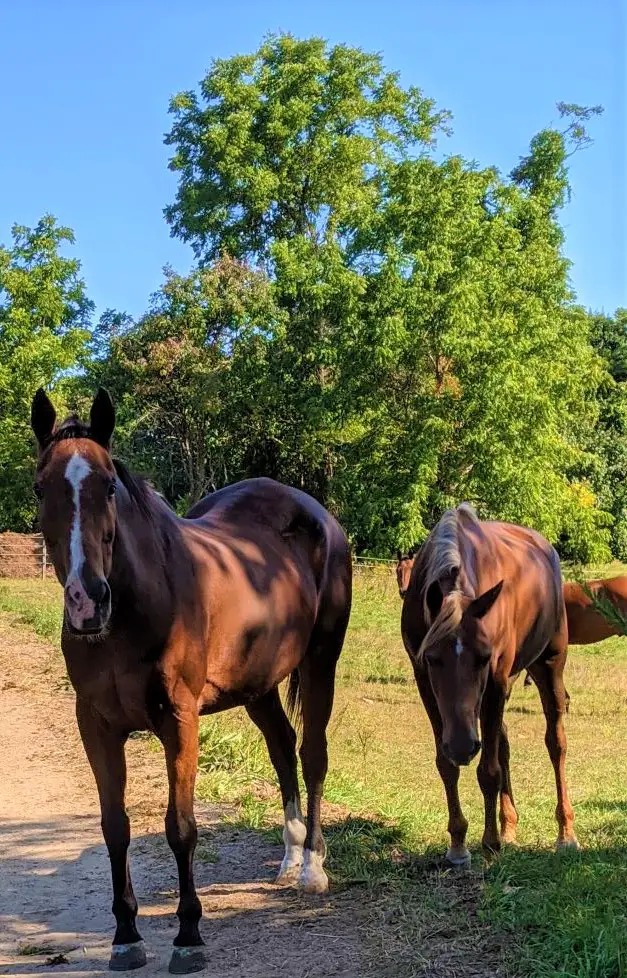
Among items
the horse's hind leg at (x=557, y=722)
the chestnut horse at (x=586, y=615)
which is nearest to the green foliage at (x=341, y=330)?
the chestnut horse at (x=586, y=615)

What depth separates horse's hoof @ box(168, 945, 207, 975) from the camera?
11.9 ft

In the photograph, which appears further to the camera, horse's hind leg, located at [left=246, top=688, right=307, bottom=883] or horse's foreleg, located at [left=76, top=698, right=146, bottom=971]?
horse's hind leg, located at [left=246, top=688, right=307, bottom=883]

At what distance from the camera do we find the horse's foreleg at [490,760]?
193 inches

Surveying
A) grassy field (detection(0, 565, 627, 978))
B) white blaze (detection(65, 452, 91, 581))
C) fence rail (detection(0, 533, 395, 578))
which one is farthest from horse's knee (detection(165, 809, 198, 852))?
fence rail (detection(0, 533, 395, 578))

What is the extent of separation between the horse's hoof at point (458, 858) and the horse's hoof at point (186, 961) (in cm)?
155

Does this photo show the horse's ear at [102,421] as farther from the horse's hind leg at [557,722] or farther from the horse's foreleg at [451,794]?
the horse's hind leg at [557,722]

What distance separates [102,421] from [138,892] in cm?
246

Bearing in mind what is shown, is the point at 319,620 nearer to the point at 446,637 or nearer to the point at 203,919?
the point at 446,637

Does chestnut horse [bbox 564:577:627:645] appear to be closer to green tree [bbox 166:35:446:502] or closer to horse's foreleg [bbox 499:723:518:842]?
horse's foreleg [bbox 499:723:518:842]

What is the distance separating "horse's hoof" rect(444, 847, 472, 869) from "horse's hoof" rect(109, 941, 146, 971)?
169 cm

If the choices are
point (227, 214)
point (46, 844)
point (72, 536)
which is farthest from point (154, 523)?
point (227, 214)

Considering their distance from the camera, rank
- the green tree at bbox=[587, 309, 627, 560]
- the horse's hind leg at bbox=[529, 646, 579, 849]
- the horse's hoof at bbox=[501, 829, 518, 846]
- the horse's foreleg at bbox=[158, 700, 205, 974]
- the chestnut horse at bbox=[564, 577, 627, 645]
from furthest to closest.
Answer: the green tree at bbox=[587, 309, 627, 560] → the chestnut horse at bbox=[564, 577, 627, 645] → the horse's hind leg at bbox=[529, 646, 579, 849] → the horse's hoof at bbox=[501, 829, 518, 846] → the horse's foreleg at bbox=[158, 700, 205, 974]

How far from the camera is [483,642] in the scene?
4.57 m

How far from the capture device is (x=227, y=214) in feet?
107
